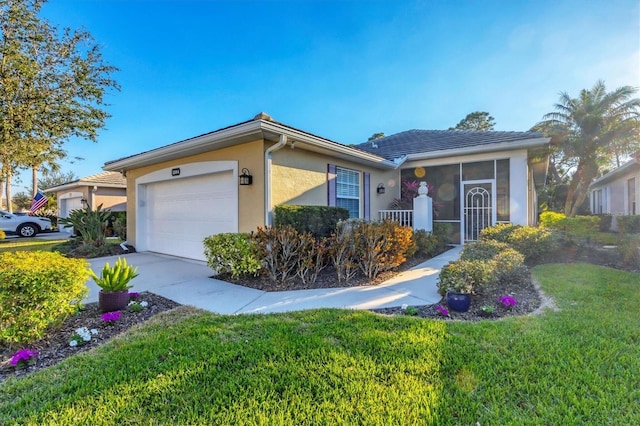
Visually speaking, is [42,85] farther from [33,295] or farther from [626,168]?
[626,168]

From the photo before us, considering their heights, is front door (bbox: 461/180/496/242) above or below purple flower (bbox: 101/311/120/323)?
above

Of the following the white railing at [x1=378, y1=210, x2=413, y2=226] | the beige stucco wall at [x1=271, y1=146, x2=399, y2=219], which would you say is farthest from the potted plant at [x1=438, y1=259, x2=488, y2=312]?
the white railing at [x1=378, y1=210, x2=413, y2=226]

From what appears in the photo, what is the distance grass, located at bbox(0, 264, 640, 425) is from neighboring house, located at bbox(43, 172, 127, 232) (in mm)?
17927

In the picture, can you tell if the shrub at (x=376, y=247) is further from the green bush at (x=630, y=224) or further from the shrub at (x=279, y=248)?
the green bush at (x=630, y=224)

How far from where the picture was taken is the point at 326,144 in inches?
290

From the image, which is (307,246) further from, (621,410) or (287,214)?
(621,410)

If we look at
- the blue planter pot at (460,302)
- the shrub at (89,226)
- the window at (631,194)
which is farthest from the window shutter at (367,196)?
the window at (631,194)

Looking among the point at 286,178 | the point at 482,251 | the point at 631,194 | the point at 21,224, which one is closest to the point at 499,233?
the point at 482,251

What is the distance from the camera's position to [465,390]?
2240 millimetres

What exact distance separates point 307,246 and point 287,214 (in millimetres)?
1034

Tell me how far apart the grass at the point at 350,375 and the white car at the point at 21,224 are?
19240 millimetres

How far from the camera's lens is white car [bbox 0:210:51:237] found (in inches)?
621

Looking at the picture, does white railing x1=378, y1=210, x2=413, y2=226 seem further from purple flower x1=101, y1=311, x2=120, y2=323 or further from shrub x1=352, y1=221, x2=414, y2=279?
purple flower x1=101, y1=311, x2=120, y2=323

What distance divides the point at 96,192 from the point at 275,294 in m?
18.2
